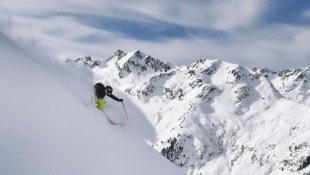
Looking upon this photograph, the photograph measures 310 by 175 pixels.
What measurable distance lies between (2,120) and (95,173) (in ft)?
8.44

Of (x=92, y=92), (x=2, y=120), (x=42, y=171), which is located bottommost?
(x=92, y=92)

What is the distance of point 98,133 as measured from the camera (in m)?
12.4

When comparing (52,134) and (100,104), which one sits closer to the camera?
(52,134)

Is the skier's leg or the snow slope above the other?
the snow slope

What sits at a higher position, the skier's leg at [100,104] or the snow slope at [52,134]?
the snow slope at [52,134]

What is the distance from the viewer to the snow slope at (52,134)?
8.45m

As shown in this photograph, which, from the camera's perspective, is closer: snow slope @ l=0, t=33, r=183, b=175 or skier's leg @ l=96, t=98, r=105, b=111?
snow slope @ l=0, t=33, r=183, b=175

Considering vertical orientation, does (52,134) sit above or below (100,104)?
above

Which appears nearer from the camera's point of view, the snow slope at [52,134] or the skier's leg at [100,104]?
the snow slope at [52,134]

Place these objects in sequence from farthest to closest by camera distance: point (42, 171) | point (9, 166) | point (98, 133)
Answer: point (98, 133), point (42, 171), point (9, 166)

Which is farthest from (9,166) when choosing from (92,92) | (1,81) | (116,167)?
(92,92)

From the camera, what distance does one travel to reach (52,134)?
9.76m

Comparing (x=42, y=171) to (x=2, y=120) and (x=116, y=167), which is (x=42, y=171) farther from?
(x=116, y=167)

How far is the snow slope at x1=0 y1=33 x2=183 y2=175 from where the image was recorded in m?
8.45
